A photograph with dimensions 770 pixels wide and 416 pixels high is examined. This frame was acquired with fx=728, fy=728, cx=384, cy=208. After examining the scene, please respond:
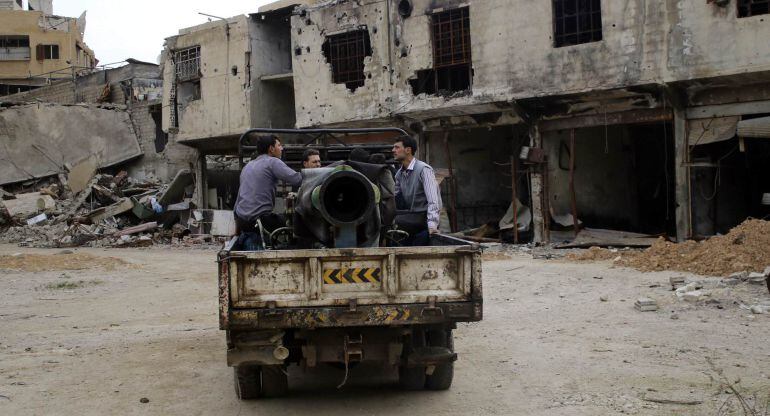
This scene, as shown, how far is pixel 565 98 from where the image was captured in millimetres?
17719

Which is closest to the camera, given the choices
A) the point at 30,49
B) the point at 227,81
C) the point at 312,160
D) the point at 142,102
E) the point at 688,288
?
the point at 312,160

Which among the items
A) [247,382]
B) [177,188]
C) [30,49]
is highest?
[30,49]

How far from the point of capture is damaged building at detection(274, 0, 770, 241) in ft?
51.4

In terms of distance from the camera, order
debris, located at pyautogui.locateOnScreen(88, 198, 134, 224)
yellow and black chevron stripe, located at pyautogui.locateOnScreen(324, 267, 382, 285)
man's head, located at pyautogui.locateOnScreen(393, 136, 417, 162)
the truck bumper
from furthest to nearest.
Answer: debris, located at pyautogui.locateOnScreen(88, 198, 134, 224) → man's head, located at pyautogui.locateOnScreen(393, 136, 417, 162) → yellow and black chevron stripe, located at pyautogui.locateOnScreen(324, 267, 382, 285) → the truck bumper

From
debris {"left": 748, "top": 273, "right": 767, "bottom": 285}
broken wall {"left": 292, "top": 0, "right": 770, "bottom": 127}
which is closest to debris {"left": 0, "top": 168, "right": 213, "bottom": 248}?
broken wall {"left": 292, "top": 0, "right": 770, "bottom": 127}

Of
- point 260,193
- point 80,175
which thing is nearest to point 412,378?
point 260,193

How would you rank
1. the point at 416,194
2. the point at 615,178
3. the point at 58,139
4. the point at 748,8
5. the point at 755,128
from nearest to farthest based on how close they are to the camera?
the point at 416,194 → the point at 755,128 → the point at 748,8 → the point at 615,178 → the point at 58,139

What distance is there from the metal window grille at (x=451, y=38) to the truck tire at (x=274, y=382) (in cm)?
1488

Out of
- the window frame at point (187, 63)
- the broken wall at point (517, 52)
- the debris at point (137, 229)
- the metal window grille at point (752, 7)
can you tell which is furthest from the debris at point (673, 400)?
the window frame at point (187, 63)

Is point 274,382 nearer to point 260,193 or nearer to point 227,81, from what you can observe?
point 260,193

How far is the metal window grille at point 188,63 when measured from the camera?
2627cm

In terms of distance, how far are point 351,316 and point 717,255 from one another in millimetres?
8609

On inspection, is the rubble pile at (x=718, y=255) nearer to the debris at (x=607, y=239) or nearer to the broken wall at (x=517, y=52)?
the debris at (x=607, y=239)

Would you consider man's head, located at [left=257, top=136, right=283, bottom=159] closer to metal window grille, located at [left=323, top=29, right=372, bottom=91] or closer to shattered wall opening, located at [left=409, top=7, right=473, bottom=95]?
shattered wall opening, located at [left=409, top=7, right=473, bottom=95]
